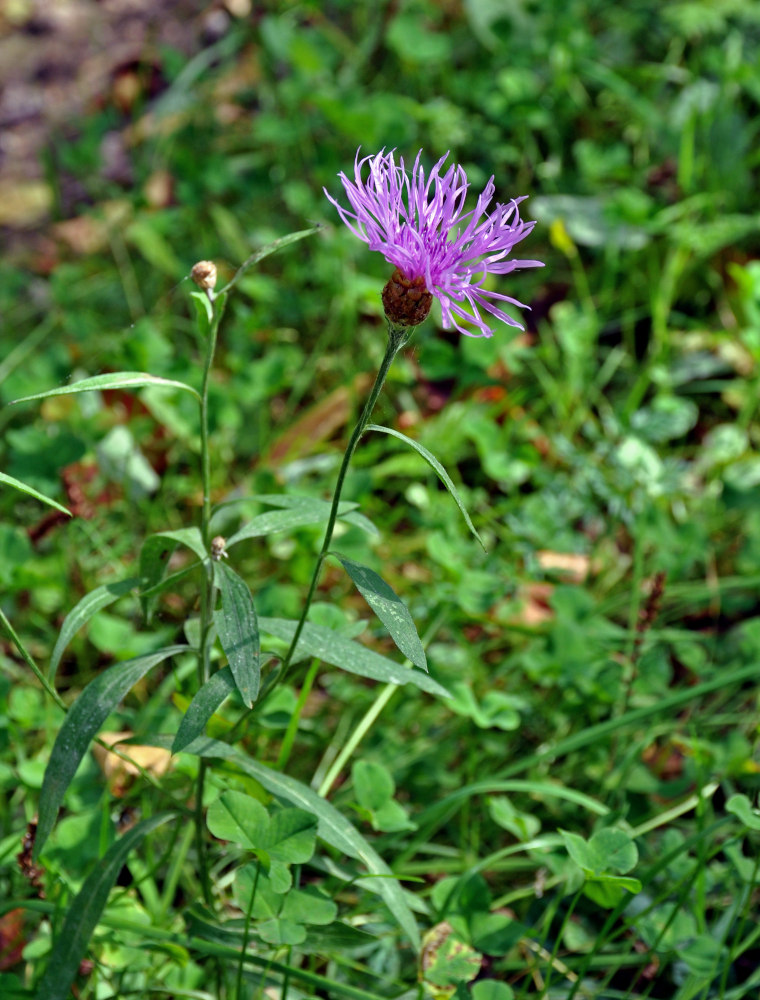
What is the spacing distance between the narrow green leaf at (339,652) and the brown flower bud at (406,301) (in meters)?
0.34

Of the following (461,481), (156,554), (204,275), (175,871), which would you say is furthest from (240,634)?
(461,481)

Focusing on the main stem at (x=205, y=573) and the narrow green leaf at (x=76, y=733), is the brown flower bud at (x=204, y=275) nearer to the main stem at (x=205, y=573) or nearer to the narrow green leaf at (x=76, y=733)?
the main stem at (x=205, y=573)

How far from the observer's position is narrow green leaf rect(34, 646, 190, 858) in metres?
0.88

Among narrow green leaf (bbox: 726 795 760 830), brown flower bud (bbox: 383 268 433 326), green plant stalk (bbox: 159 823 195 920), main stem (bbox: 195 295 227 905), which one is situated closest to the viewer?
brown flower bud (bbox: 383 268 433 326)

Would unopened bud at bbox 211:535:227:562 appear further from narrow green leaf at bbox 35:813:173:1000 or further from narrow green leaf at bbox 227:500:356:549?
narrow green leaf at bbox 35:813:173:1000

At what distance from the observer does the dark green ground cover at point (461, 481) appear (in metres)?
1.19

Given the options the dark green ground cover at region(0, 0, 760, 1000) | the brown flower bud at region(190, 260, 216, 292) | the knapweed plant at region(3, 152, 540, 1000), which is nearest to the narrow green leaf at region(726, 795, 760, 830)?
the dark green ground cover at region(0, 0, 760, 1000)

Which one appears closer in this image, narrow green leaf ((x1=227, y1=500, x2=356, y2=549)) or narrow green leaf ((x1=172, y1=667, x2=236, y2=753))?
narrow green leaf ((x1=172, y1=667, x2=236, y2=753))

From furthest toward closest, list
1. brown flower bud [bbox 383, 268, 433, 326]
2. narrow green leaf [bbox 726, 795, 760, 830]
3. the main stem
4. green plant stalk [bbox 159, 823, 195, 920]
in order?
green plant stalk [bbox 159, 823, 195, 920]
narrow green leaf [bbox 726, 795, 760, 830]
the main stem
brown flower bud [bbox 383, 268, 433, 326]

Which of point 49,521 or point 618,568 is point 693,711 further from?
point 49,521

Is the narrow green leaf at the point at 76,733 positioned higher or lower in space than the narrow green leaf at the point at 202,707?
lower

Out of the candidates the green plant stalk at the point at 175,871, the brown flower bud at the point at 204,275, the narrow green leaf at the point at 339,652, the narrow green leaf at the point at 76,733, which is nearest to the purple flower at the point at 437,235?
the brown flower bud at the point at 204,275

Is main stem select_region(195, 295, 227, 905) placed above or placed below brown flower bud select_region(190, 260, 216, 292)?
below

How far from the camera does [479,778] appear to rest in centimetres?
142
